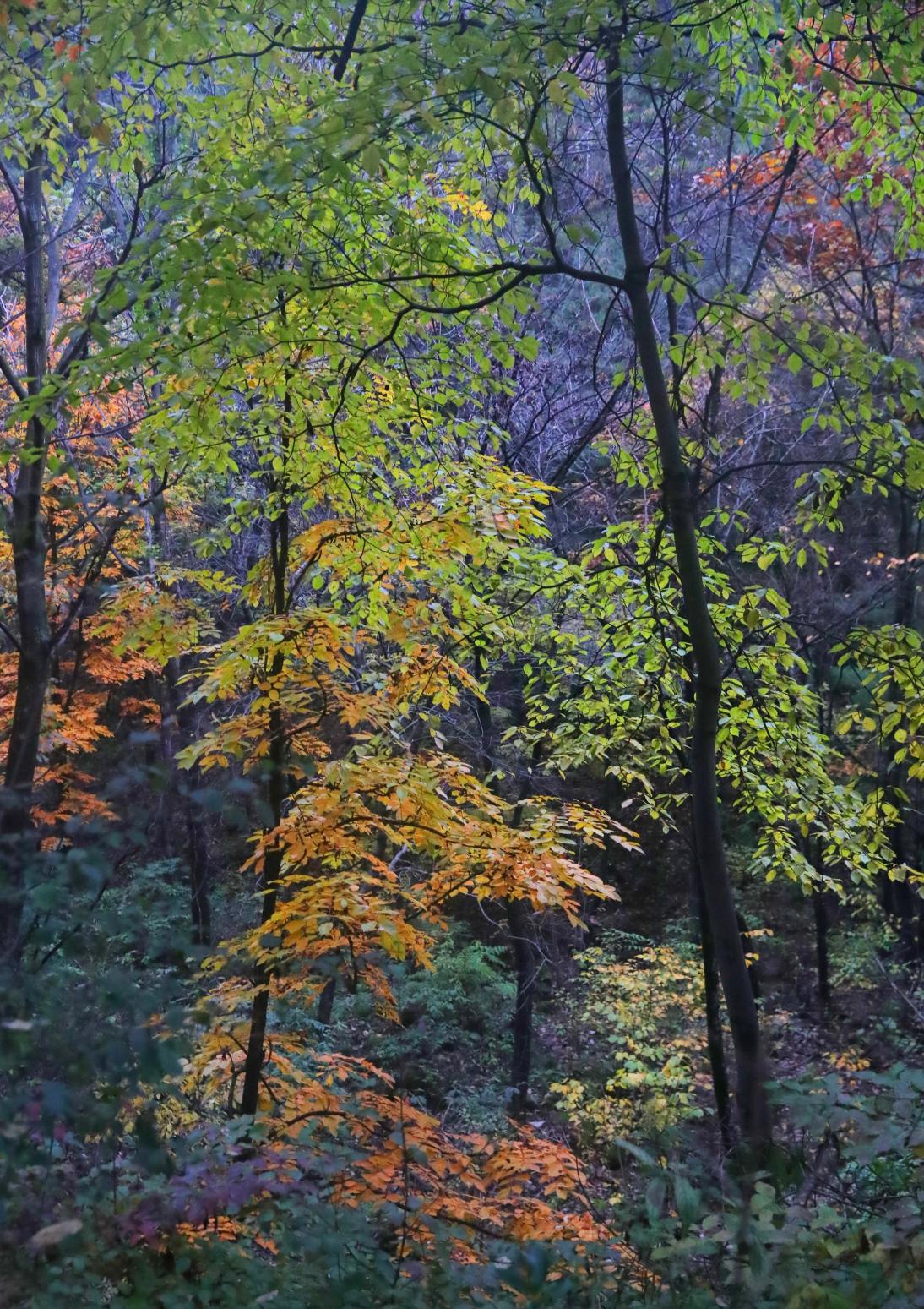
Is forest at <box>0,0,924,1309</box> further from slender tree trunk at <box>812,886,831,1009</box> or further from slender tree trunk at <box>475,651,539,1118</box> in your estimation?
slender tree trunk at <box>812,886,831,1009</box>

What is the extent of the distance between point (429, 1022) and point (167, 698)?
5431 millimetres

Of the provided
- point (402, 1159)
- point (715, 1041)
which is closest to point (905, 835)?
point (715, 1041)

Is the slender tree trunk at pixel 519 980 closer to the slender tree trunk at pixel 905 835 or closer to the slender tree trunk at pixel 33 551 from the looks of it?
the slender tree trunk at pixel 33 551

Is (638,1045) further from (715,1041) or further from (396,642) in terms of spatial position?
(396,642)

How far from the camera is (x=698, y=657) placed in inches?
115

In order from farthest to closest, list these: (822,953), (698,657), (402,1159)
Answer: (822,953) → (402,1159) → (698,657)

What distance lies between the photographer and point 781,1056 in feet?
32.8

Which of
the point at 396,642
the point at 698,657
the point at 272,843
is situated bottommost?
the point at 272,843

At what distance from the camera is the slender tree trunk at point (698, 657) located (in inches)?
114

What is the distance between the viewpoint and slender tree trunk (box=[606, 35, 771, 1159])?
9.50ft

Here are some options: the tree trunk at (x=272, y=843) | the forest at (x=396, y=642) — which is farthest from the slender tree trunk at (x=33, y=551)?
the tree trunk at (x=272, y=843)

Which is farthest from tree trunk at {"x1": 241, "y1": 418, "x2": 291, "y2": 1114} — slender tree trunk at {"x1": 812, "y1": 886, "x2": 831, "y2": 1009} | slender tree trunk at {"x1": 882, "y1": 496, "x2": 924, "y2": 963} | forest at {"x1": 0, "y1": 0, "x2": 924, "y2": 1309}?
slender tree trunk at {"x1": 812, "y1": 886, "x2": 831, "y2": 1009}

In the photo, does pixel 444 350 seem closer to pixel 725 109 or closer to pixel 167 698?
pixel 725 109

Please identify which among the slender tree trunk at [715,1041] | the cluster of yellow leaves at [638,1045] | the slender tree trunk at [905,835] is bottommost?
the cluster of yellow leaves at [638,1045]
